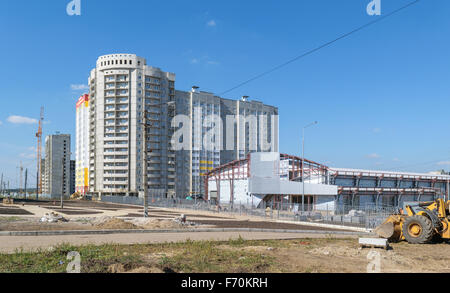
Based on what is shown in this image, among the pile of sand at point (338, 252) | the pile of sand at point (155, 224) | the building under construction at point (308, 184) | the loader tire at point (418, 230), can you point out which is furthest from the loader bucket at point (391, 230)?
the building under construction at point (308, 184)

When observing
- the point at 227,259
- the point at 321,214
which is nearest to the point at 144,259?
the point at 227,259

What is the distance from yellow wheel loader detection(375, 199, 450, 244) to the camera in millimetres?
17438

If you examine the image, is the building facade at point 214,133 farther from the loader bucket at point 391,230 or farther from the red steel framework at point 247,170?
the loader bucket at point 391,230

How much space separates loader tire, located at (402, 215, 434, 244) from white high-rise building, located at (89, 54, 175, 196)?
106615 millimetres

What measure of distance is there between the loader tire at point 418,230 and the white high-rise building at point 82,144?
5494 inches

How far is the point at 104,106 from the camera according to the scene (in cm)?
12262

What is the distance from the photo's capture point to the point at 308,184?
63656mm

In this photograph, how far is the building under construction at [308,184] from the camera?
64.2 m

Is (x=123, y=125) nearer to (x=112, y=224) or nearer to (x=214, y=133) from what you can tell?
(x=214, y=133)

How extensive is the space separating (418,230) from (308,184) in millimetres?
46188

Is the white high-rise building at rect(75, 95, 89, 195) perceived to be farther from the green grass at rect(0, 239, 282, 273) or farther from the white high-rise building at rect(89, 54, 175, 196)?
the green grass at rect(0, 239, 282, 273)

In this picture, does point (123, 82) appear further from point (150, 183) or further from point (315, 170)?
point (315, 170)

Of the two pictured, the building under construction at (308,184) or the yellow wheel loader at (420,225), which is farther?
the building under construction at (308,184)
